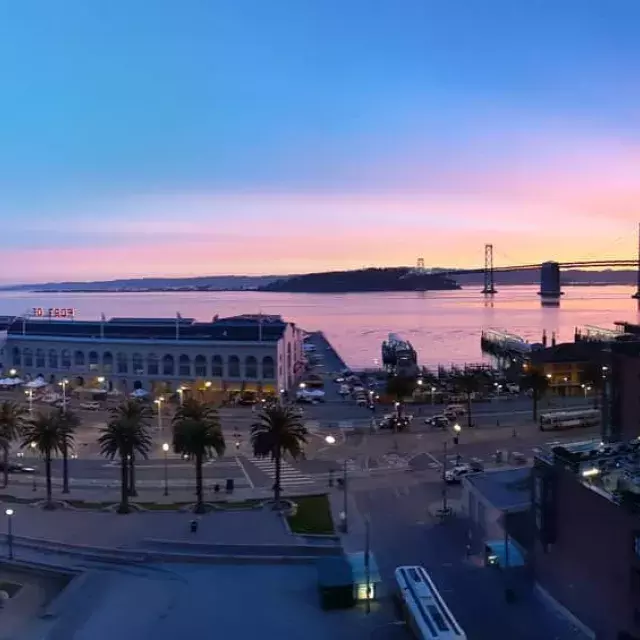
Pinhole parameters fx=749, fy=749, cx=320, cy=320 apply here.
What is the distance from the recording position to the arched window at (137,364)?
28406 millimetres

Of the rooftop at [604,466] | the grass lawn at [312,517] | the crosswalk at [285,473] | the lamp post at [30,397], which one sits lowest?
the crosswalk at [285,473]

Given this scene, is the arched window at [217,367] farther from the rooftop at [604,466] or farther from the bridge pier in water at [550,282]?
the bridge pier in water at [550,282]

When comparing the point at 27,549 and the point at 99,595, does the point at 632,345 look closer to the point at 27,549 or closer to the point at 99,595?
the point at 99,595

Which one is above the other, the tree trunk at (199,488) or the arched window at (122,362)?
the arched window at (122,362)

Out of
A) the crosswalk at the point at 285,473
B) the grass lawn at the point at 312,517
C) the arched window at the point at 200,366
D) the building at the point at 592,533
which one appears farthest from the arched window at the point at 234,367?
the building at the point at 592,533

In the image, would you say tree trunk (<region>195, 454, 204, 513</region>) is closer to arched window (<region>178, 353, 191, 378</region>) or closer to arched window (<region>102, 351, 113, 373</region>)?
arched window (<region>178, 353, 191, 378</region>)

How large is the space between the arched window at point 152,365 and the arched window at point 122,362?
98 centimetres

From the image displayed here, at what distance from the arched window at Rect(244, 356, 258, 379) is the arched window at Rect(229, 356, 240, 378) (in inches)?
11.8

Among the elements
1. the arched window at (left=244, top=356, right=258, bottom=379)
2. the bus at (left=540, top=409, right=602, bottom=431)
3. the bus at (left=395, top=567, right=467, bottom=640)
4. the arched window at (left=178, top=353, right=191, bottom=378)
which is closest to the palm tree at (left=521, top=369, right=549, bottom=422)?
the bus at (left=540, top=409, right=602, bottom=431)

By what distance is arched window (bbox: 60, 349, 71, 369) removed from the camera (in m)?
29.7

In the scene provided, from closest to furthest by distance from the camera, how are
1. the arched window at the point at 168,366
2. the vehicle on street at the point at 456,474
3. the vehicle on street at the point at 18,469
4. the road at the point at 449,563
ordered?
the road at the point at 449,563
the vehicle on street at the point at 456,474
the vehicle on street at the point at 18,469
the arched window at the point at 168,366

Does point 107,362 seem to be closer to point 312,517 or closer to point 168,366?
point 168,366

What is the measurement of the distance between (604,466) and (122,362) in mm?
22530

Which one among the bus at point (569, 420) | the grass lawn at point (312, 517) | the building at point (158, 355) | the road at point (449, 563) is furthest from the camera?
the building at point (158, 355)
